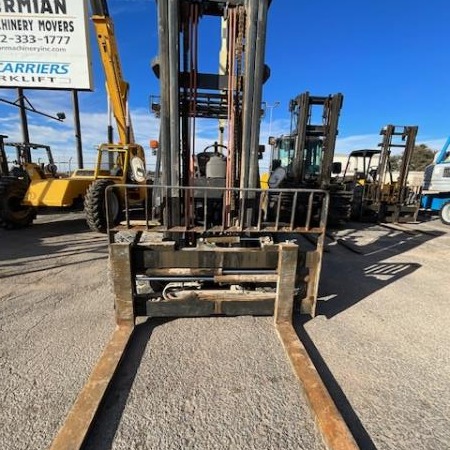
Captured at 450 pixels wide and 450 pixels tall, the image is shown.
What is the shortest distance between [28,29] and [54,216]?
6207 mm

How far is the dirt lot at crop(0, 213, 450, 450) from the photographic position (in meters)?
1.98

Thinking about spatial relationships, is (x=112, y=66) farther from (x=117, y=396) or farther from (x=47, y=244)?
(x=117, y=396)

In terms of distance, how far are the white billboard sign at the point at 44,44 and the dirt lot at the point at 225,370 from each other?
8.22 meters

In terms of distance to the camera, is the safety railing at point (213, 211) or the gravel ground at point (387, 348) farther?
the safety railing at point (213, 211)

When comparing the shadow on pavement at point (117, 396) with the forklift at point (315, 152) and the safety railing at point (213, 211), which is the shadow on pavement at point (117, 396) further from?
the forklift at point (315, 152)

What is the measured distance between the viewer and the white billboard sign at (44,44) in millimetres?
9578

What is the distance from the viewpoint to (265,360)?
273 cm

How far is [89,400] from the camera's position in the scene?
2115 millimetres

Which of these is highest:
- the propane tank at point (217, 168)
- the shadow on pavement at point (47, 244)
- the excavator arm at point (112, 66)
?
the excavator arm at point (112, 66)

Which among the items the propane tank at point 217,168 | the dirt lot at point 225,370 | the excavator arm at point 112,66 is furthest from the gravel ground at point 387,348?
the excavator arm at point 112,66

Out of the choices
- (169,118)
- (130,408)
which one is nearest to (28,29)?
(169,118)

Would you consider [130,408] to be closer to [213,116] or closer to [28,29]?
[213,116]

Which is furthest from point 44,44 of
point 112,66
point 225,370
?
point 225,370

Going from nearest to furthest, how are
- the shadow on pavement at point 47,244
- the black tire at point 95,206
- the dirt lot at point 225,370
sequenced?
the dirt lot at point 225,370, the shadow on pavement at point 47,244, the black tire at point 95,206
